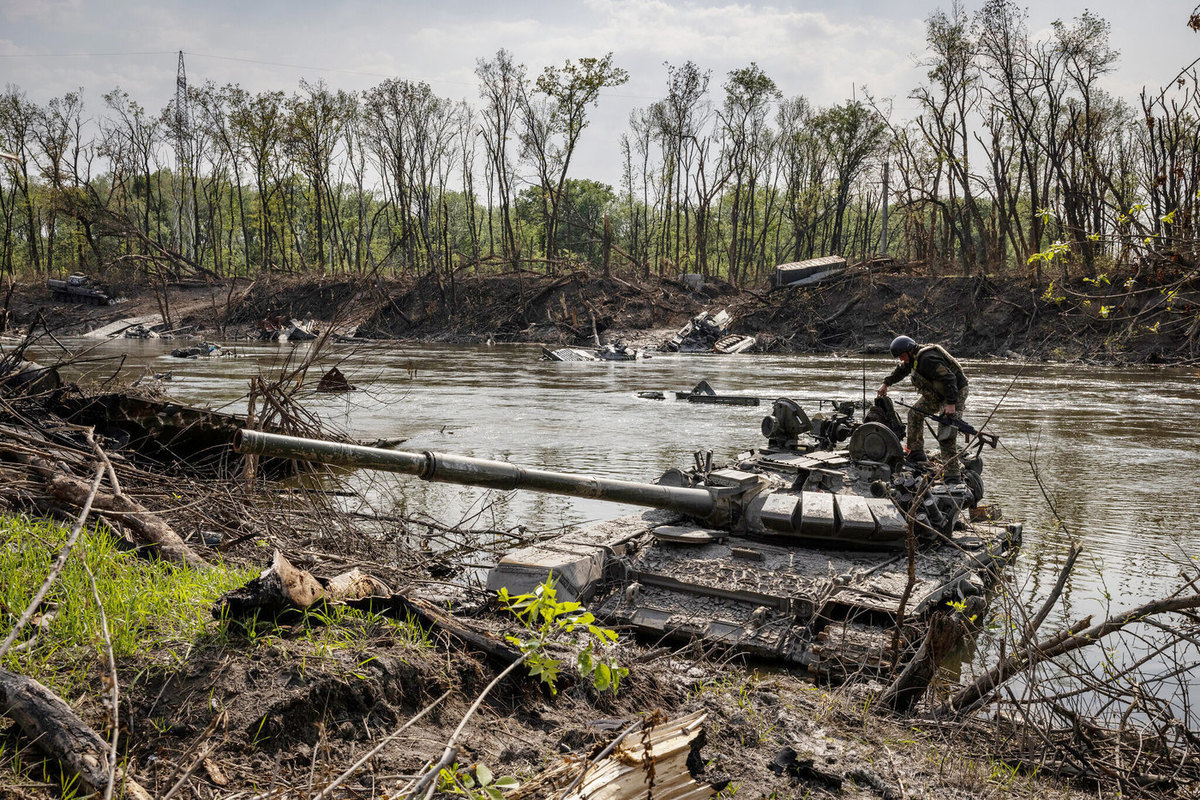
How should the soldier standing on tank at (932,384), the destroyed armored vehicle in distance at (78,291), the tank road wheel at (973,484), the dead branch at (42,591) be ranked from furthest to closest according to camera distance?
the destroyed armored vehicle in distance at (78,291)
the soldier standing on tank at (932,384)
the tank road wheel at (973,484)
the dead branch at (42,591)

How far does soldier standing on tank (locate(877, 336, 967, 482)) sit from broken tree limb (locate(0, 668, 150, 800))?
8838 mm

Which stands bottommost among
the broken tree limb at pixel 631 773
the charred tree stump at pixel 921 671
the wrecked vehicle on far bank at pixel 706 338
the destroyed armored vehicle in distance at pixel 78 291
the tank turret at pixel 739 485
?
the charred tree stump at pixel 921 671

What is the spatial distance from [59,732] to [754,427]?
16.2m

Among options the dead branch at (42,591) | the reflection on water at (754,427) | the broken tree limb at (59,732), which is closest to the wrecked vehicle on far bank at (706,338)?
the reflection on water at (754,427)

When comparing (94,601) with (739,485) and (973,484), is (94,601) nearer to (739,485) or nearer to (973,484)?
(739,485)

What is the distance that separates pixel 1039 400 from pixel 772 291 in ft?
64.7

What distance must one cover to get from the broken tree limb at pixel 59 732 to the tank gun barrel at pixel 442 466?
167 centimetres

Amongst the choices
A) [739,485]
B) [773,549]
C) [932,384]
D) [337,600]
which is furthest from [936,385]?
[337,600]

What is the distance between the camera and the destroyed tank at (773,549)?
5914mm

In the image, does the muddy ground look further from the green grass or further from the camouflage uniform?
the camouflage uniform

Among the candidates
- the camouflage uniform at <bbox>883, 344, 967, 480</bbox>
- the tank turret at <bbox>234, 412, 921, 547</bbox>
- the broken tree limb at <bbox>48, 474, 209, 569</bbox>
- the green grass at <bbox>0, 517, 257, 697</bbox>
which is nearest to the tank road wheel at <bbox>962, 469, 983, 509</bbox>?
the tank turret at <bbox>234, 412, 921, 547</bbox>

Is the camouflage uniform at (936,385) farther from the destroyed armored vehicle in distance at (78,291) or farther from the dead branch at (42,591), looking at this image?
the destroyed armored vehicle in distance at (78,291)

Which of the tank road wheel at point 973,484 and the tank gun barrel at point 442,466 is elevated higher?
the tank gun barrel at point 442,466

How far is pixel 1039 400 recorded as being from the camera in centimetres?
2212
